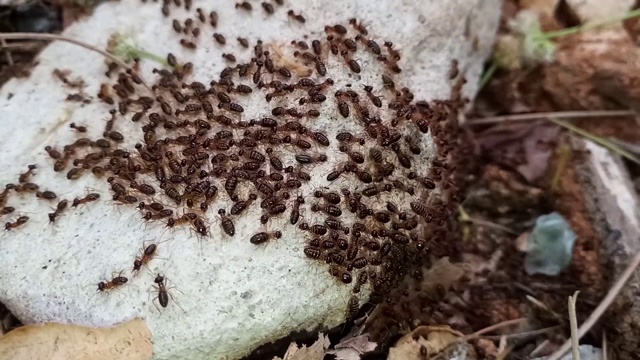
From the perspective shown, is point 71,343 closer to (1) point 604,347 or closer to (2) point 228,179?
(2) point 228,179

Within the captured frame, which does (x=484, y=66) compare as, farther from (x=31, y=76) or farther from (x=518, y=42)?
(x=31, y=76)

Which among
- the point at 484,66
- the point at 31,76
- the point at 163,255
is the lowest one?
the point at 163,255

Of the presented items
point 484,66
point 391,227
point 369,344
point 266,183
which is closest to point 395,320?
point 369,344

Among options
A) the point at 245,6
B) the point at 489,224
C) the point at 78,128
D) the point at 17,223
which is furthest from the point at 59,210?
the point at 489,224

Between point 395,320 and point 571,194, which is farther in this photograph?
point 571,194

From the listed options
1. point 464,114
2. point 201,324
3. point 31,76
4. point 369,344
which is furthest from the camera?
point 464,114

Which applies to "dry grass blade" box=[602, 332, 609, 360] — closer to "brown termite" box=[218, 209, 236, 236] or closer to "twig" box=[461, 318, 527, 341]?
"twig" box=[461, 318, 527, 341]

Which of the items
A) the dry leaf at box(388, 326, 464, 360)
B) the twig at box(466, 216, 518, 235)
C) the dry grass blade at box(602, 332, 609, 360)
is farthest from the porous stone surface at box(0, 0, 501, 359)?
the dry grass blade at box(602, 332, 609, 360)

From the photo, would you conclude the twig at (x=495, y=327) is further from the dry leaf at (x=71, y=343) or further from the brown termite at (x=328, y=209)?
the dry leaf at (x=71, y=343)
